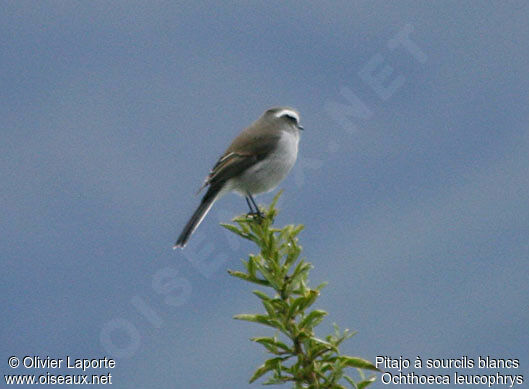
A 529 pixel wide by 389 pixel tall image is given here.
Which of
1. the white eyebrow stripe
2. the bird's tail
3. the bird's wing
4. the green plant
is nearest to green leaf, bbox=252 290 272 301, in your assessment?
the green plant

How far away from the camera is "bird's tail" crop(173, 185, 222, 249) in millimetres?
6950

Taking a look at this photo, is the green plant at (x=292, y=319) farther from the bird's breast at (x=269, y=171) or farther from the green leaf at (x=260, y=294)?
the bird's breast at (x=269, y=171)

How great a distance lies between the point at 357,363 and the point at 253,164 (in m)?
5.81

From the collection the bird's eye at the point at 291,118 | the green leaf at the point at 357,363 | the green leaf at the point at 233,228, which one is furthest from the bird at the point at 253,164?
the green leaf at the point at 357,363

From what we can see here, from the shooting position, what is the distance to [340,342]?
2.89 metres

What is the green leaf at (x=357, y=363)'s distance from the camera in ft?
8.97

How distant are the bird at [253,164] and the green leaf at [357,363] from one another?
503 cm

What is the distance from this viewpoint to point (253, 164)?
27.7 feet

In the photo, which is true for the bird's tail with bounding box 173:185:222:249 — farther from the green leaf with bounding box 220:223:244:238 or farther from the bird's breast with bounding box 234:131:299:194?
the green leaf with bounding box 220:223:244:238

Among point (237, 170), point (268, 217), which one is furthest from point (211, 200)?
point (268, 217)

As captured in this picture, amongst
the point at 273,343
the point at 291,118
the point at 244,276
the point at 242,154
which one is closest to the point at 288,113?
the point at 291,118

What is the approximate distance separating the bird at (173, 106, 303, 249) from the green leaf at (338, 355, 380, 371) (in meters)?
5.03

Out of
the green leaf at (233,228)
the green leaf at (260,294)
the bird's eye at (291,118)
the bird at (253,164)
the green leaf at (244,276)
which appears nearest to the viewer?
the green leaf at (260,294)

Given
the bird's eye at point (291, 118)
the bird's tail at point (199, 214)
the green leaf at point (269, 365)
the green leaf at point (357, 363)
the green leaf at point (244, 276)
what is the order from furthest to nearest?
1. the bird's eye at point (291, 118)
2. the bird's tail at point (199, 214)
3. the green leaf at point (244, 276)
4. the green leaf at point (269, 365)
5. the green leaf at point (357, 363)
